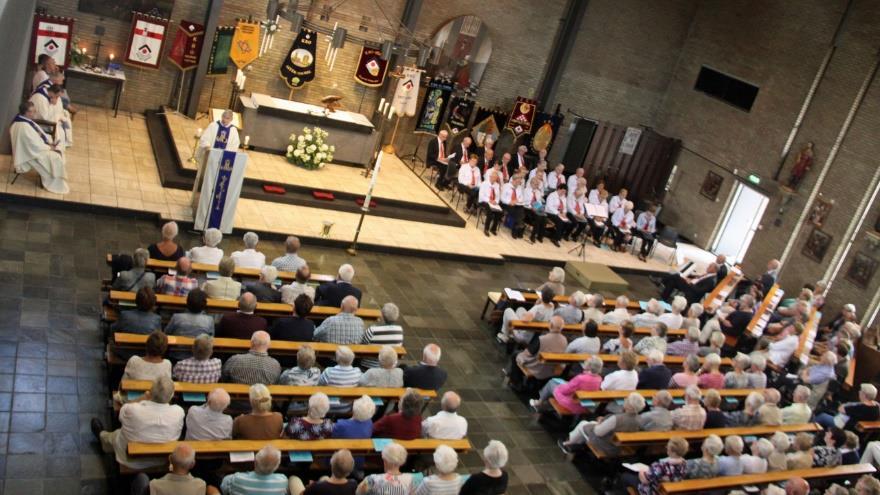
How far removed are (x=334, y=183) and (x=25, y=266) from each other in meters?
6.42

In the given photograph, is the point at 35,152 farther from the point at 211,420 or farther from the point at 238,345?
the point at 211,420

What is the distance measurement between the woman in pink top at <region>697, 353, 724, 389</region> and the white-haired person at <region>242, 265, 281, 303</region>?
525 cm

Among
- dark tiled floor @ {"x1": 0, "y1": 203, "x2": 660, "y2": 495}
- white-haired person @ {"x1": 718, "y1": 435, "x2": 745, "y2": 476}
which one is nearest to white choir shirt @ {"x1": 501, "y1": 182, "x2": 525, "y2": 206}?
dark tiled floor @ {"x1": 0, "y1": 203, "x2": 660, "y2": 495}

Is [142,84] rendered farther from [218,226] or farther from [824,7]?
[824,7]

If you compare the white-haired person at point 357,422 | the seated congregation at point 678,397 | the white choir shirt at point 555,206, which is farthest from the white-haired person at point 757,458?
the white choir shirt at point 555,206

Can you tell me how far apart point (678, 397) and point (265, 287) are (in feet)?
16.7

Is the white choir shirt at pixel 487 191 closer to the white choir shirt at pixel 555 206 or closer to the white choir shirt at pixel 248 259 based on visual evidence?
the white choir shirt at pixel 555 206

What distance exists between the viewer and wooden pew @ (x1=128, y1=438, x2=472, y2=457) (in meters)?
6.01

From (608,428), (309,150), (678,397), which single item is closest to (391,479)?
(608,428)

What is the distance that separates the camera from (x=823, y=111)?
56.0ft

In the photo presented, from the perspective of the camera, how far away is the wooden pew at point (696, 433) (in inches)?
325

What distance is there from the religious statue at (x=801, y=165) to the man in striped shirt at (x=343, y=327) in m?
12.6

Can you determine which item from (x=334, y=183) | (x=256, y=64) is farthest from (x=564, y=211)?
(x=256, y=64)

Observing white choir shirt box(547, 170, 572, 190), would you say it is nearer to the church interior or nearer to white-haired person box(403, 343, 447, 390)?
the church interior
